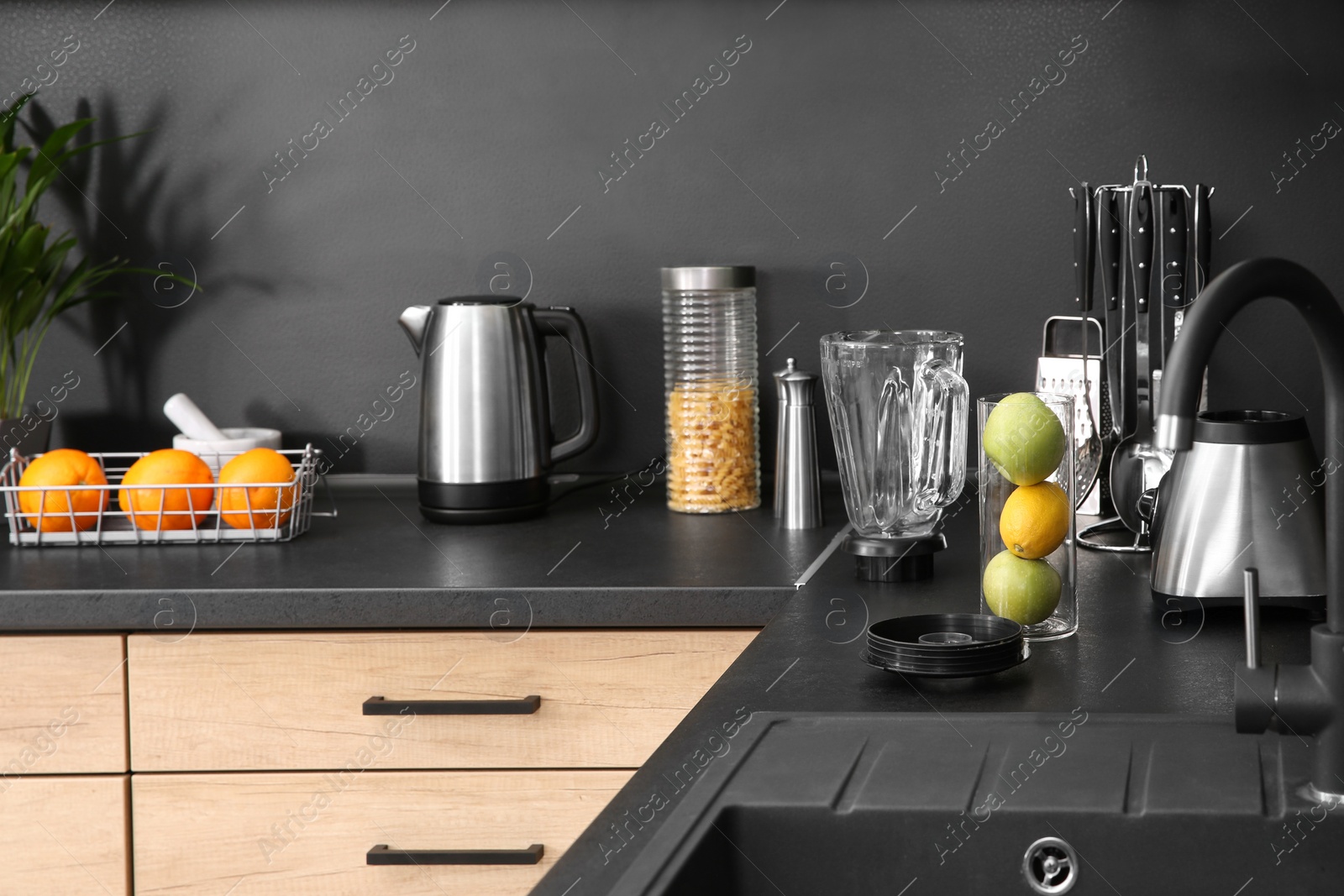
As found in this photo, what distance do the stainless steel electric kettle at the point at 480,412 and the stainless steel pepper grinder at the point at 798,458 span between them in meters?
0.30

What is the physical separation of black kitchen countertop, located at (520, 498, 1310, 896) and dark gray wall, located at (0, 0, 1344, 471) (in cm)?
66

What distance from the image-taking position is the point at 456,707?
129cm

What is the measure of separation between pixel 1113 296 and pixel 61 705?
1227 mm

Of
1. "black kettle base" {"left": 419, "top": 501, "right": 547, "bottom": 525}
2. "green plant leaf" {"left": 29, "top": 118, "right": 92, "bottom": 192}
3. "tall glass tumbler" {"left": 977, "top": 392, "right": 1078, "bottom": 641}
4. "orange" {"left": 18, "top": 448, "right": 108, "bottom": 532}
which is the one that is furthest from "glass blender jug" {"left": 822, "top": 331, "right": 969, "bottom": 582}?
"green plant leaf" {"left": 29, "top": 118, "right": 92, "bottom": 192}

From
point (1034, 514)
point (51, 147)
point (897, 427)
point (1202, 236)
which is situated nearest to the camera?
point (1034, 514)

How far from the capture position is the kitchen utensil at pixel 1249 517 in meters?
1.07

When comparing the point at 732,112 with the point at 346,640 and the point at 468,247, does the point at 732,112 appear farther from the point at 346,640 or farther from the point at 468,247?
the point at 346,640

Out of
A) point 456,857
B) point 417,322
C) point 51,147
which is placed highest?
point 51,147

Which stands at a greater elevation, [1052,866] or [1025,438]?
[1025,438]

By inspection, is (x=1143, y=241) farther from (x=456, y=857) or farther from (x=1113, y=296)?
(x=456, y=857)

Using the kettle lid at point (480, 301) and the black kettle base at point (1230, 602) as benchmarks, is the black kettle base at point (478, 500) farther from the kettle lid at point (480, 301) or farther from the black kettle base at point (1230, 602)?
the black kettle base at point (1230, 602)

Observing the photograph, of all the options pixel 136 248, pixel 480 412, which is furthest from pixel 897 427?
pixel 136 248

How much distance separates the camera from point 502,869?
1.29m

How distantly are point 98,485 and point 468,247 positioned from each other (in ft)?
1.96
